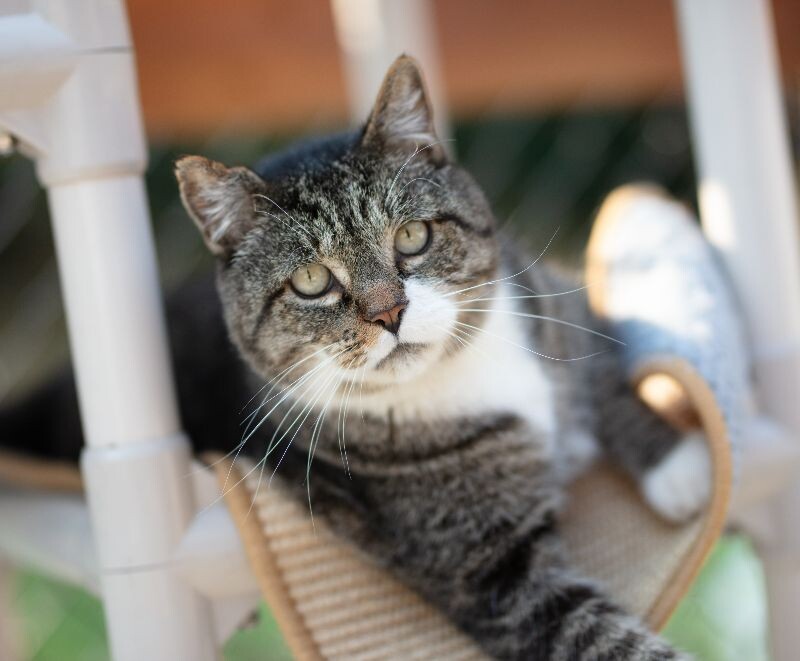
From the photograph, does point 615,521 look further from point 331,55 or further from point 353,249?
point 331,55

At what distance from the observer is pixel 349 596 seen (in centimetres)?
88

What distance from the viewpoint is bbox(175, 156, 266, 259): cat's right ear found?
77 centimetres

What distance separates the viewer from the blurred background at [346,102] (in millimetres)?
1493

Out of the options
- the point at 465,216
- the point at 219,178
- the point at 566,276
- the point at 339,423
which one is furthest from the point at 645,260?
the point at 219,178

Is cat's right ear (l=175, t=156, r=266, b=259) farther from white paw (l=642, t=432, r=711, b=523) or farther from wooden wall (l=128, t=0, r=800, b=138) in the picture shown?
wooden wall (l=128, t=0, r=800, b=138)

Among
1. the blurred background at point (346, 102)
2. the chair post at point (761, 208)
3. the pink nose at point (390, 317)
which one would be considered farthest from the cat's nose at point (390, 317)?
the blurred background at point (346, 102)

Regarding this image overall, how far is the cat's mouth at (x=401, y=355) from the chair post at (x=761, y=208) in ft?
1.69

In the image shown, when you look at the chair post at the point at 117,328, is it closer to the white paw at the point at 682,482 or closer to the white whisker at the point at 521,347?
the white whisker at the point at 521,347

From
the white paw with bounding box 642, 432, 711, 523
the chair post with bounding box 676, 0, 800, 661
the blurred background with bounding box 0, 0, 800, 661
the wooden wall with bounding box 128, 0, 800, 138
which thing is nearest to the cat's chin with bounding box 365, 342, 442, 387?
the white paw with bounding box 642, 432, 711, 523

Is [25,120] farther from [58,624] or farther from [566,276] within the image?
[58,624]

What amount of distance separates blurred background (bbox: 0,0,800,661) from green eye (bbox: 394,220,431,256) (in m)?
0.65

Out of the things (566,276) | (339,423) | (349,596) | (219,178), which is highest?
(219,178)

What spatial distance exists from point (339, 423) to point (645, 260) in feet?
1.65

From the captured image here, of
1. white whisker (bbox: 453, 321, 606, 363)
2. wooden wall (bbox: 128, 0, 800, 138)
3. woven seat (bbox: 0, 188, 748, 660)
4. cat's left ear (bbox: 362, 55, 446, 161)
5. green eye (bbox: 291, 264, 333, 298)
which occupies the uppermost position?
wooden wall (bbox: 128, 0, 800, 138)
